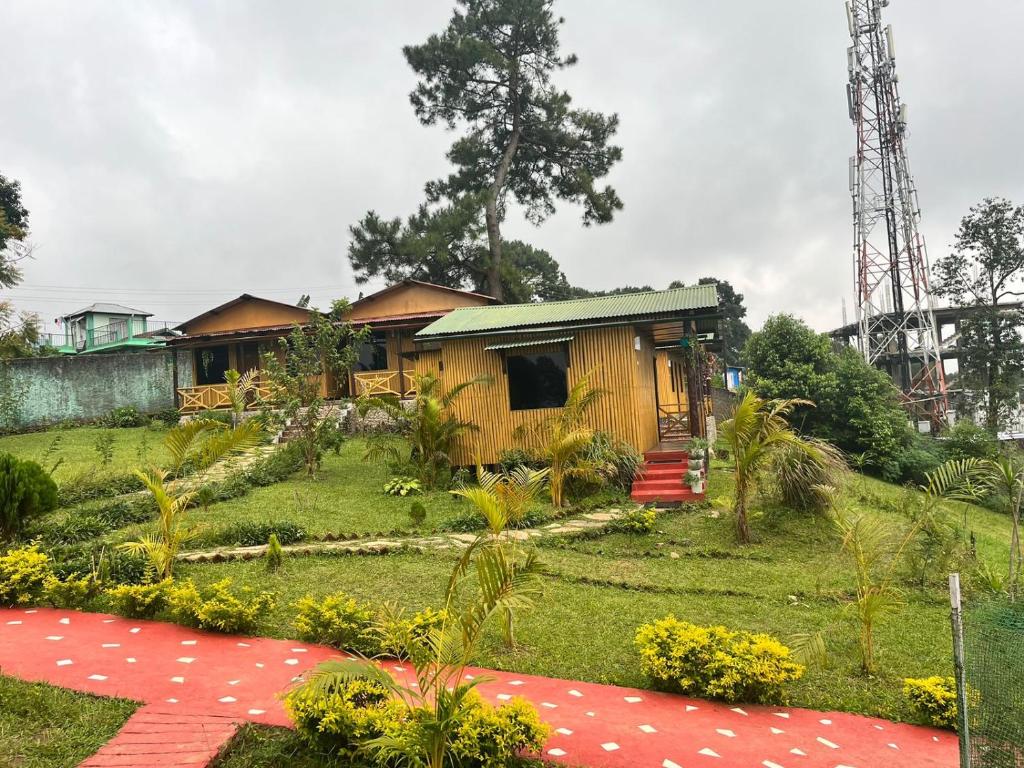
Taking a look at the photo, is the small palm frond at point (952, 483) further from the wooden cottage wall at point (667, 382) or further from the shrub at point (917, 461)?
the shrub at point (917, 461)

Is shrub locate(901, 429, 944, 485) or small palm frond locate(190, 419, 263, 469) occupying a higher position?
small palm frond locate(190, 419, 263, 469)

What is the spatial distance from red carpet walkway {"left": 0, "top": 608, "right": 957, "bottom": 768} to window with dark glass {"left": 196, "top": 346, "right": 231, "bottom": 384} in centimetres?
1864

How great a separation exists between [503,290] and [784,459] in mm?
19289

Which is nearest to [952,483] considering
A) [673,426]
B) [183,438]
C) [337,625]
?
[337,625]

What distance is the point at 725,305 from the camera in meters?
56.3

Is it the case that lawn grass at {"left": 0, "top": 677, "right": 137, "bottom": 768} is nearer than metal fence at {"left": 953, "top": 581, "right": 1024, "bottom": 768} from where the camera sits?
No

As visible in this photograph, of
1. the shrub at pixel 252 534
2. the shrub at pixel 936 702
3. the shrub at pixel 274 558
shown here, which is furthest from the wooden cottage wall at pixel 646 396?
the shrub at pixel 936 702

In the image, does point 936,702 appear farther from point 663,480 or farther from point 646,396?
point 646,396

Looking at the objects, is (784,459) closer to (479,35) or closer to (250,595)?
(250,595)

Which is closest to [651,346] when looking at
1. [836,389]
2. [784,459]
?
[784,459]

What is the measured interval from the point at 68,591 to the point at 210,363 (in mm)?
18276

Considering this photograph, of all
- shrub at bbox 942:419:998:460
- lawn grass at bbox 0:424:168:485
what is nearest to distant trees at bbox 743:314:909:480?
shrub at bbox 942:419:998:460

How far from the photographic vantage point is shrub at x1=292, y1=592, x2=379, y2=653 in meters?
5.57

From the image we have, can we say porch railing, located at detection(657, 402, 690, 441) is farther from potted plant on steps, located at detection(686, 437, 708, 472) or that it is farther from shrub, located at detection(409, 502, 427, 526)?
shrub, located at detection(409, 502, 427, 526)
